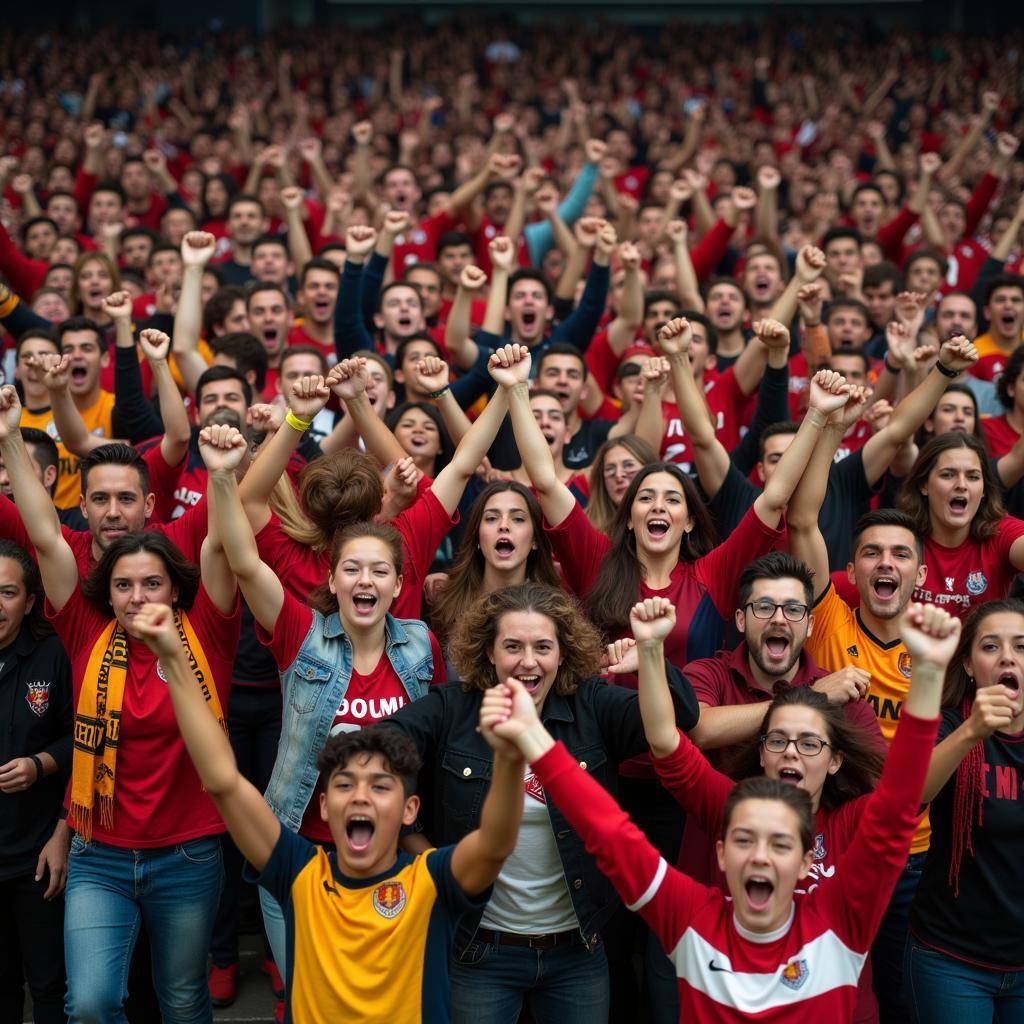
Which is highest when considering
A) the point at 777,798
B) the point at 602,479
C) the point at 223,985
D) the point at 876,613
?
the point at 602,479

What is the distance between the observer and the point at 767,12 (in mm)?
22984

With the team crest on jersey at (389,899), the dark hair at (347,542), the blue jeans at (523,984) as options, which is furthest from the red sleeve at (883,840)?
the dark hair at (347,542)

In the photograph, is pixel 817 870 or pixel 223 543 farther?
pixel 223 543

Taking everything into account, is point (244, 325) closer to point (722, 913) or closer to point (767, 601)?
point (767, 601)

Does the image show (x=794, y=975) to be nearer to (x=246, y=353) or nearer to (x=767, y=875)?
(x=767, y=875)

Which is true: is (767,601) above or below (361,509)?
below

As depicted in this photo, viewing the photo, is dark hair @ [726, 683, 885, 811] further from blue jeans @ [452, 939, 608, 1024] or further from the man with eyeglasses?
blue jeans @ [452, 939, 608, 1024]

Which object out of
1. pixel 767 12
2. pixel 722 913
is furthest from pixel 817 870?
pixel 767 12

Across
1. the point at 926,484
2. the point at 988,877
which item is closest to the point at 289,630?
the point at 988,877

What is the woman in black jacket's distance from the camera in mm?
3799

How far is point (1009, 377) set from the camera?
636 cm

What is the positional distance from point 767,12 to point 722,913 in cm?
2221

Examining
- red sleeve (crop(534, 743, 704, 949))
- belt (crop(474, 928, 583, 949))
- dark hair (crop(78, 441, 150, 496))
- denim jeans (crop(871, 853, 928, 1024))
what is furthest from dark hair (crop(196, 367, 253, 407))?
denim jeans (crop(871, 853, 928, 1024))

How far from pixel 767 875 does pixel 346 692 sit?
4.79ft
